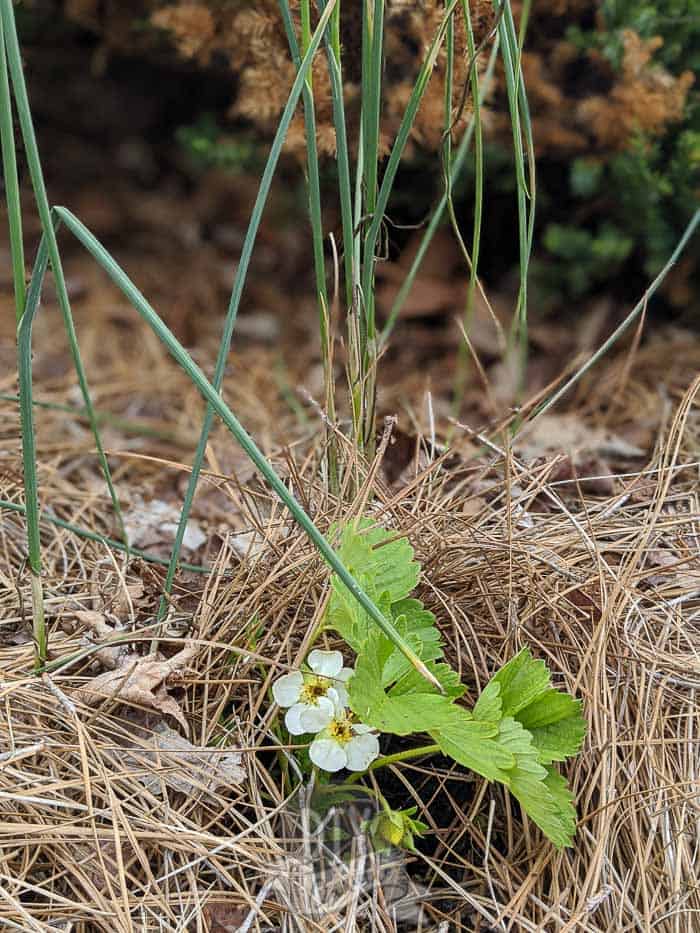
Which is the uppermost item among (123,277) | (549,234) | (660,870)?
(123,277)

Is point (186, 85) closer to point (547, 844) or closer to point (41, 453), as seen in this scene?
point (41, 453)

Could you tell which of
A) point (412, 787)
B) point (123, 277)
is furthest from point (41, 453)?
point (412, 787)

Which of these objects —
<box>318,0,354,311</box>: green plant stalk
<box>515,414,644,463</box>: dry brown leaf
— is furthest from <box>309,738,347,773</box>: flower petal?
<box>515,414,644,463</box>: dry brown leaf

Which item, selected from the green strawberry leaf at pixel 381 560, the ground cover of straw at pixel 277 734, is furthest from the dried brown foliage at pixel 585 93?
the green strawberry leaf at pixel 381 560

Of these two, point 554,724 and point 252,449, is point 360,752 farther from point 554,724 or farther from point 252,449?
point 252,449

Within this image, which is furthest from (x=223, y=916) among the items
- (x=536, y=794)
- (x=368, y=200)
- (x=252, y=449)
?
(x=368, y=200)

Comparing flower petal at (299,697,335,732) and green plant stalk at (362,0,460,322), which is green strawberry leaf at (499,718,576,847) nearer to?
flower petal at (299,697,335,732)

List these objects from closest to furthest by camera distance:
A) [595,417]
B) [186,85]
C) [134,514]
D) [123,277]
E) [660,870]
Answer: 1. [123,277]
2. [660,870]
3. [134,514]
4. [595,417]
5. [186,85]
